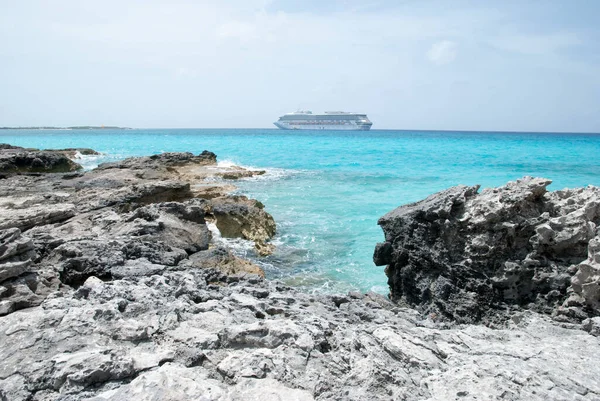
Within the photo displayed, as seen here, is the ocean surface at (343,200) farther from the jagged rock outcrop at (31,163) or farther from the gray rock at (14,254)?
the jagged rock outcrop at (31,163)

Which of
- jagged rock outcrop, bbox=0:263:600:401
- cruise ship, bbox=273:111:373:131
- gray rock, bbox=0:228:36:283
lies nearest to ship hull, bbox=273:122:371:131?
cruise ship, bbox=273:111:373:131

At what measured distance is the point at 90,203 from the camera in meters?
9.64

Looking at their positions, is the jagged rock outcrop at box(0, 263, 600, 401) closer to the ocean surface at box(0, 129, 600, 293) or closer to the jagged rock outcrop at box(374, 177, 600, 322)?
the jagged rock outcrop at box(374, 177, 600, 322)

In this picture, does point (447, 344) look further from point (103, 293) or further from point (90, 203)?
point (90, 203)

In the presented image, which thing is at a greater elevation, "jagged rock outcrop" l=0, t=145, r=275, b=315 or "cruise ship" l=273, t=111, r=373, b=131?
"cruise ship" l=273, t=111, r=373, b=131

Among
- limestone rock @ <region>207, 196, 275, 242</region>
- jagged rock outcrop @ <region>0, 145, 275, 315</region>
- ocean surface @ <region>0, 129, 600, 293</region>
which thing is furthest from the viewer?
limestone rock @ <region>207, 196, 275, 242</region>

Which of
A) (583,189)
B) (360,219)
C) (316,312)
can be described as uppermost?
(583,189)

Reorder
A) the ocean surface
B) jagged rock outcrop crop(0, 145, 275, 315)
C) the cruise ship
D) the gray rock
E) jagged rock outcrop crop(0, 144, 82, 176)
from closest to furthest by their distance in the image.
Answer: the gray rock
jagged rock outcrop crop(0, 145, 275, 315)
the ocean surface
jagged rock outcrop crop(0, 144, 82, 176)
the cruise ship

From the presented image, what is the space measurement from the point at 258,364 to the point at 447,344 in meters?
1.85

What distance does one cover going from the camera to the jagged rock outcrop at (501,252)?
4.84m

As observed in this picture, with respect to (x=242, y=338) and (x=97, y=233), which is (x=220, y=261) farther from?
(x=242, y=338)

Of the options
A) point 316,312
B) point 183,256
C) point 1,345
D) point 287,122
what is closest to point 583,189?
point 316,312

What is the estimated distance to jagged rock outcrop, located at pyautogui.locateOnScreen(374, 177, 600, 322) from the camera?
484cm

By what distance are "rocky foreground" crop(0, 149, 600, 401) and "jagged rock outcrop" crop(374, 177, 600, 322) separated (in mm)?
52
